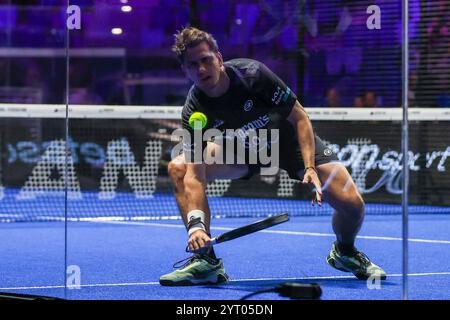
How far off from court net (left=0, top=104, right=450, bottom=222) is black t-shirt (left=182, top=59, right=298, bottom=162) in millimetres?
3508

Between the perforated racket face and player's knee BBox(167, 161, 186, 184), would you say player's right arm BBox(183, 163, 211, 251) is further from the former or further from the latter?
the perforated racket face

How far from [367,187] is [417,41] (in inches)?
58.4

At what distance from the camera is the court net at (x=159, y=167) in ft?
26.3

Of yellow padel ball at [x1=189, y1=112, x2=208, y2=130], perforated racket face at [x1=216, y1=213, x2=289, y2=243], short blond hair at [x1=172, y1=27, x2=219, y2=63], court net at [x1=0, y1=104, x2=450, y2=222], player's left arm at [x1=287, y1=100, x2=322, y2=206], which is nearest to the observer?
perforated racket face at [x1=216, y1=213, x2=289, y2=243]

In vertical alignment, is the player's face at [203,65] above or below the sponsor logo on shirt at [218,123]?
above

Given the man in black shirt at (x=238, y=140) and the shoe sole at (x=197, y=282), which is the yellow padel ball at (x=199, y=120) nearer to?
the man in black shirt at (x=238, y=140)

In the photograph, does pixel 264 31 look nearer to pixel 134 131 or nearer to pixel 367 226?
pixel 134 131

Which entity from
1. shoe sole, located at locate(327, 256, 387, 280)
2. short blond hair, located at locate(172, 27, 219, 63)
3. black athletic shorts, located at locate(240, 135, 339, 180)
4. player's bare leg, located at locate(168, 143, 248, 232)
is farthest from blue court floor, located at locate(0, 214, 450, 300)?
short blond hair, located at locate(172, 27, 219, 63)

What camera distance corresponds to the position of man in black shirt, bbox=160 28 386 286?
4.03 metres

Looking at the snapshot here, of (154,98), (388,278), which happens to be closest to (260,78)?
(388,278)

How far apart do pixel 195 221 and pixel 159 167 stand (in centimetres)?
502

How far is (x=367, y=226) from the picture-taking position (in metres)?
7.02

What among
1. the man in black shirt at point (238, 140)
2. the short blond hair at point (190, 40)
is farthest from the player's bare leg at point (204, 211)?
the short blond hair at point (190, 40)

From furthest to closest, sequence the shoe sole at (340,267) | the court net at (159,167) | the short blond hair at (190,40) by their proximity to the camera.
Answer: the court net at (159,167) → the shoe sole at (340,267) → the short blond hair at (190,40)
